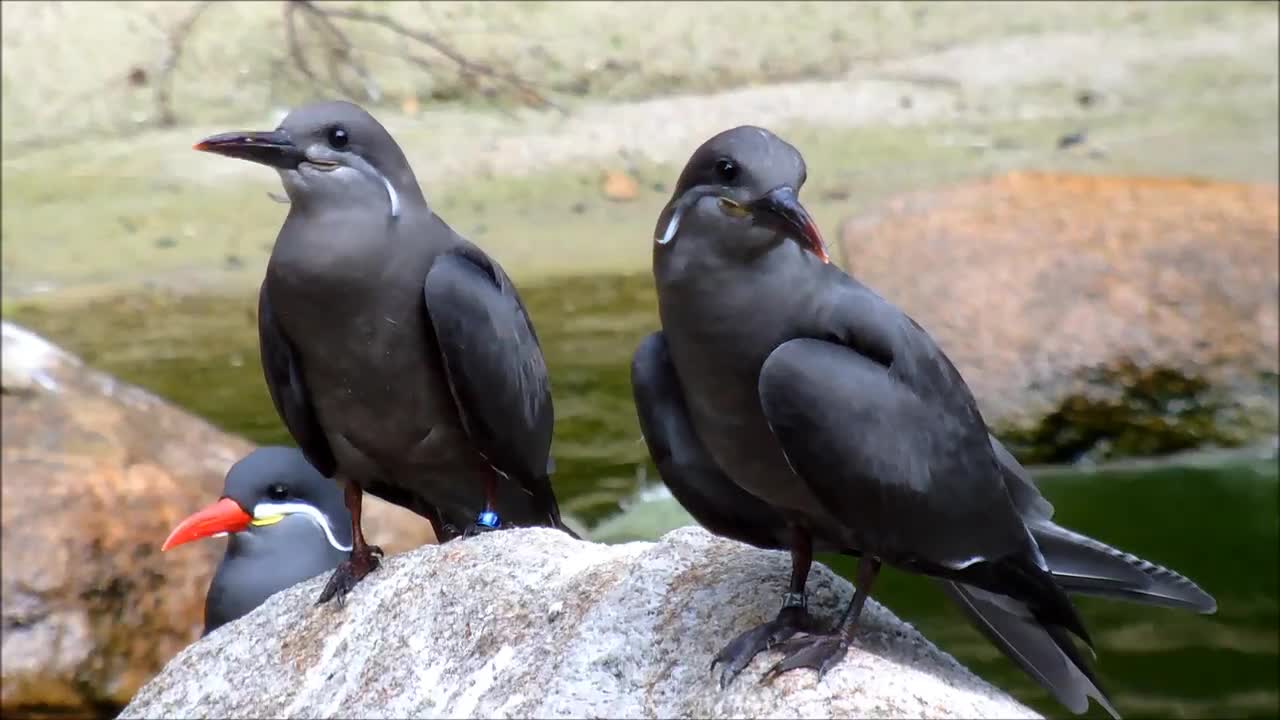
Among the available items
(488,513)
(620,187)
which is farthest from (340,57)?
(488,513)

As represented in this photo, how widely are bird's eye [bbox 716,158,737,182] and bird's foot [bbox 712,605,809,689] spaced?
2.43 ft

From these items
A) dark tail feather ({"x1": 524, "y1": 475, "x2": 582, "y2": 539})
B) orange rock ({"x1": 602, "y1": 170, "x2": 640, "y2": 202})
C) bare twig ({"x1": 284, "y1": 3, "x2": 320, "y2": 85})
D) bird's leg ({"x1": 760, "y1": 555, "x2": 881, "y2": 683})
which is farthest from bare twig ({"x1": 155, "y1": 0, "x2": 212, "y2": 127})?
bird's leg ({"x1": 760, "y1": 555, "x2": 881, "y2": 683})

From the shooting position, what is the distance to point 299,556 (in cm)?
501

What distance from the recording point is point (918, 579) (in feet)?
22.3

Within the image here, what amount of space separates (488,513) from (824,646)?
122 centimetres

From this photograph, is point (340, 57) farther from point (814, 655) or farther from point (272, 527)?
point (814, 655)

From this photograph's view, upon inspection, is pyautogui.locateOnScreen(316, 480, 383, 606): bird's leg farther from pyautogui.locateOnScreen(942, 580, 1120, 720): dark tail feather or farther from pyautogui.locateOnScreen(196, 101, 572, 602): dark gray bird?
pyautogui.locateOnScreen(942, 580, 1120, 720): dark tail feather

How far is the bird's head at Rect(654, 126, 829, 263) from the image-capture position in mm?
2986

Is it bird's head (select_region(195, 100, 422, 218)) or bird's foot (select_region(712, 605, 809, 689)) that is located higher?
bird's head (select_region(195, 100, 422, 218))

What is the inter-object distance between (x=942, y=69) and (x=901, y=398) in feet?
29.1

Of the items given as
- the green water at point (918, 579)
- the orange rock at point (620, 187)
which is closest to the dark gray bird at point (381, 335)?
the green water at point (918, 579)

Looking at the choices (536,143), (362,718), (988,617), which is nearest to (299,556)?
(362,718)

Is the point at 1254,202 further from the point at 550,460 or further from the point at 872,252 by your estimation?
the point at 550,460

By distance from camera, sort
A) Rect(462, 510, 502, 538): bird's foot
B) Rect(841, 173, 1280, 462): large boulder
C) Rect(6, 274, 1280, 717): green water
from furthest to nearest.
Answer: Rect(841, 173, 1280, 462): large boulder, Rect(6, 274, 1280, 717): green water, Rect(462, 510, 502, 538): bird's foot
